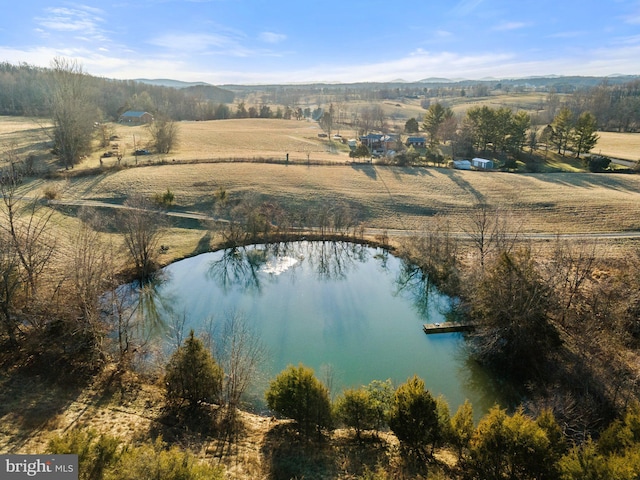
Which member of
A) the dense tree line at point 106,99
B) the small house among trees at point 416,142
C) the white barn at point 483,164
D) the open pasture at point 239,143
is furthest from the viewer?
the dense tree line at point 106,99

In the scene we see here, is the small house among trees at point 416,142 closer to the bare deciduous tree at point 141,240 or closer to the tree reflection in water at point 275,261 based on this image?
the tree reflection in water at point 275,261

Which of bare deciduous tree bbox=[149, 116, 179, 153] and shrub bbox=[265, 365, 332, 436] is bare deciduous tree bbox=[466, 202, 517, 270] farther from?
bare deciduous tree bbox=[149, 116, 179, 153]

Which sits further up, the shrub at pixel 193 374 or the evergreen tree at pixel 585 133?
the evergreen tree at pixel 585 133

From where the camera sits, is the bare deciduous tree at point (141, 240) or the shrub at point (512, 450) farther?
the bare deciduous tree at point (141, 240)

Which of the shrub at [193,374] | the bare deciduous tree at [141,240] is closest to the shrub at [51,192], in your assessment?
the bare deciduous tree at [141,240]

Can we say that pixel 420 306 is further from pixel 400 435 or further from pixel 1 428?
pixel 1 428

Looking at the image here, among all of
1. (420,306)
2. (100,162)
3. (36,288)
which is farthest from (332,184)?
(36,288)
